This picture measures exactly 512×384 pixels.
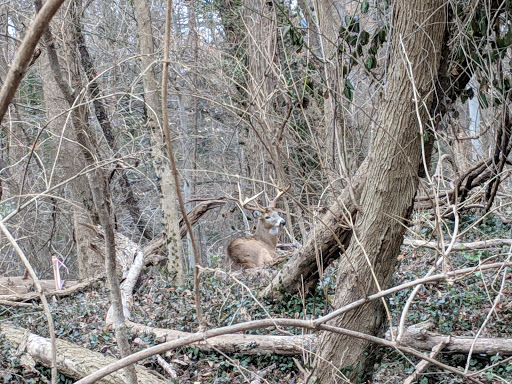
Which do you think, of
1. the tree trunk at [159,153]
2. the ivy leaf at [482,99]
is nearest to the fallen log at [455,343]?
the ivy leaf at [482,99]

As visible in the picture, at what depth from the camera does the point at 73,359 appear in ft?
17.9

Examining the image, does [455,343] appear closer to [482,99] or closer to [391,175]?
[391,175]

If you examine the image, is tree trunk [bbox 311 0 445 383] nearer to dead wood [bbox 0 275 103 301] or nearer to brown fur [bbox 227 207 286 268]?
brown fur [bbox 227 207 286 268]

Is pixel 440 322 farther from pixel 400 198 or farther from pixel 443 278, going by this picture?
pixel 443 278

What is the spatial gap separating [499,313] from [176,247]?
4.61 m

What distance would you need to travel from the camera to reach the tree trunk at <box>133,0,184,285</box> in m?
7.51

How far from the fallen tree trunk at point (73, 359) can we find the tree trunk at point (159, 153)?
8.35ft

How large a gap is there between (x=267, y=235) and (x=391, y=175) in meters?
5.69

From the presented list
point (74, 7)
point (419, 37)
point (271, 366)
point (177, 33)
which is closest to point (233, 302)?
point (271, 366)

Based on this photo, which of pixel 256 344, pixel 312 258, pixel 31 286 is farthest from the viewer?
pixel 31 286

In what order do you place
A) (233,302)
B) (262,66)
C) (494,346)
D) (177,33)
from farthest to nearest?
(177,33) < (262,66) < (233,302) < (494,346)

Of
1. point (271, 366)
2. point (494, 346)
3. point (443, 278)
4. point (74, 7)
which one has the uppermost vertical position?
point (74, 7)

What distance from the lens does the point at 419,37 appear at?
4.15 m

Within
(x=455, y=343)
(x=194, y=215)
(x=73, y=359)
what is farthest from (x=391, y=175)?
(x=194, y=215)
